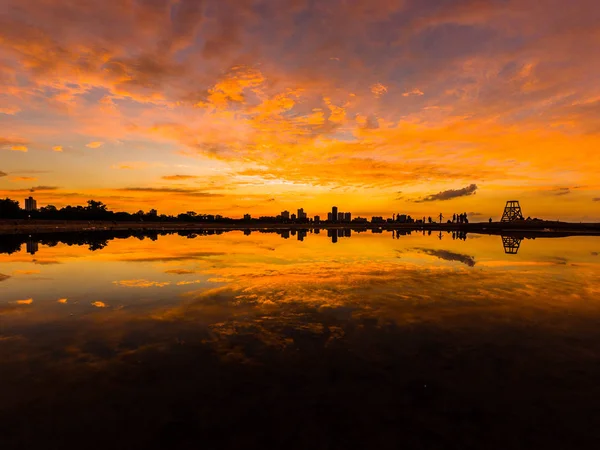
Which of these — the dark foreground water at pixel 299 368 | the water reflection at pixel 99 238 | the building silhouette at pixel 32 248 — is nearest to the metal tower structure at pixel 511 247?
the water reflection at pixel 99 238

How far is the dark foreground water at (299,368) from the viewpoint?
6910mm

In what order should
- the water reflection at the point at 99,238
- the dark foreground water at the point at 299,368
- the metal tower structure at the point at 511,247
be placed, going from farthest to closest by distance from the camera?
the water reflection at the point at 99,238 → the metal tower structure at the point at 511,247 → the dark foreground water at the point at 299,368

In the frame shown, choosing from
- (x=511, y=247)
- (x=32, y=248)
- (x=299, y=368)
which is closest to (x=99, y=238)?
(x=32, y=248)

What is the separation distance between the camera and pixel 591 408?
7.75 meters

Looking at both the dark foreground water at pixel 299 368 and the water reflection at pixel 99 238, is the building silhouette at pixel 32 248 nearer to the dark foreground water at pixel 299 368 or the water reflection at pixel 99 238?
the water reflection at pixel 99 238

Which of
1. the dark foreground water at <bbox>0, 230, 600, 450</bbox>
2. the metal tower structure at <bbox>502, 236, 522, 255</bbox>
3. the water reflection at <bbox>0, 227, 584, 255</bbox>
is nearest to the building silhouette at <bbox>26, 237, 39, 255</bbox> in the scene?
the water reflection at <bbox>0, 227, 584, 255</bbox>

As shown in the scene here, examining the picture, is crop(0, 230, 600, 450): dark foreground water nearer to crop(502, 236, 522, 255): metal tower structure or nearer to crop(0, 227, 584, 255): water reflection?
crop(502, 236, 522, 255): metal tower structure

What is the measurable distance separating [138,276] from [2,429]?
17.5 m

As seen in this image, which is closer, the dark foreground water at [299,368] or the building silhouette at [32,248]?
the dark foreground water at [299,368]

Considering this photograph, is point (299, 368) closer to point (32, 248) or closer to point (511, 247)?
point (32, 248)

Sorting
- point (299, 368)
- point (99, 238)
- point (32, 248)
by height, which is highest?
point (99, 238)

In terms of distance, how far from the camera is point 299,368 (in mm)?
9617

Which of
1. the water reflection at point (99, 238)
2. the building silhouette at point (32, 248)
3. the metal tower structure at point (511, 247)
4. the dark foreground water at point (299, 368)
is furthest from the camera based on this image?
the water reflection at point (99, 238)

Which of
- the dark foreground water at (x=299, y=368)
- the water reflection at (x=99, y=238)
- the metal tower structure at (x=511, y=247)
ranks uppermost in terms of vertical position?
the metal tower structure at (x=511, y=247)
